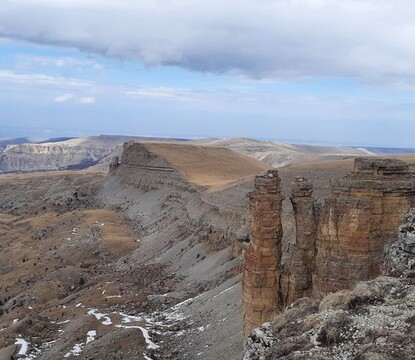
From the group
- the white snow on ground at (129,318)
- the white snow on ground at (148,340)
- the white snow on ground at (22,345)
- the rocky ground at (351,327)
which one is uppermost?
the rocky ground at (351,327)

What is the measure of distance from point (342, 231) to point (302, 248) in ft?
6.65

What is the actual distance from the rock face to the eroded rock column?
5 cm

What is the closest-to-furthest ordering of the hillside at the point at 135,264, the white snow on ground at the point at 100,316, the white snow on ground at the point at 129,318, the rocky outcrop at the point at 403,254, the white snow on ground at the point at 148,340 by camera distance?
the rocky outcrop at the point at 403,254, the white snow on ground at the point at 148,340, the hillside at the point at 135,264, the white snow on ground at the point at 100,316, the white snow on ground at the point at 129,318

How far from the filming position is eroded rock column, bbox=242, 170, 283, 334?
82.6 ft

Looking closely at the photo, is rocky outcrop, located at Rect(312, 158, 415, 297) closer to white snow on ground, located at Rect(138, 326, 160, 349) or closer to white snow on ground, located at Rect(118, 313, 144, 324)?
white snow on ground, located at Rect(138, 326, 160, 349)

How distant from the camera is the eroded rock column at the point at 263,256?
2517 cm

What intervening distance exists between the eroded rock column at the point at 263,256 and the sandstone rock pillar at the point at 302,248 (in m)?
0.74

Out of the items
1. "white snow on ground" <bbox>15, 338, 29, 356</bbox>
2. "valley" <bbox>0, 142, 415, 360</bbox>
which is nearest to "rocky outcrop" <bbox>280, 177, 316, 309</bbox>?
"valley" <bbox>0, 142, 415, 360</bbox>

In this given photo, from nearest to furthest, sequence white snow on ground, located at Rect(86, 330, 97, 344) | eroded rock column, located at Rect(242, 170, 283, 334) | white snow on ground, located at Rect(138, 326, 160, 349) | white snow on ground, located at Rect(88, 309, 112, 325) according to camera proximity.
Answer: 1. eroded rock column, located at Rect(242, 170, 283, 334)
2. white snow on ground, located at Rect(138, 326, 160, 349)
3. white snow on ground, located at Rect(86, 330, 97, 344)
4. white snow on ground, located at Rect(88, 309, 112, 325)

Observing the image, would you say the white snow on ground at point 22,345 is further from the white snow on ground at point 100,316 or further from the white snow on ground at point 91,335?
the white snow on ground at point 100,316

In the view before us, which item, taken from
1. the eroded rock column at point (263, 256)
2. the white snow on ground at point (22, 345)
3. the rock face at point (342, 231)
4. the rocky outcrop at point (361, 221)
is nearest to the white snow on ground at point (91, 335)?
the white snow on ground at point (22, 345)

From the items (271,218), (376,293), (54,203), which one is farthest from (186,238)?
(54,203)

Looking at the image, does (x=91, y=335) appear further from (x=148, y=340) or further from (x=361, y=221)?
(x=361, y=221)

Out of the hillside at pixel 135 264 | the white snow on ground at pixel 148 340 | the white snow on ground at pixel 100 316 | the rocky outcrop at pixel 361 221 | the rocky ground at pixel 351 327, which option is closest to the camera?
the rocky ground at pixel 351 327
